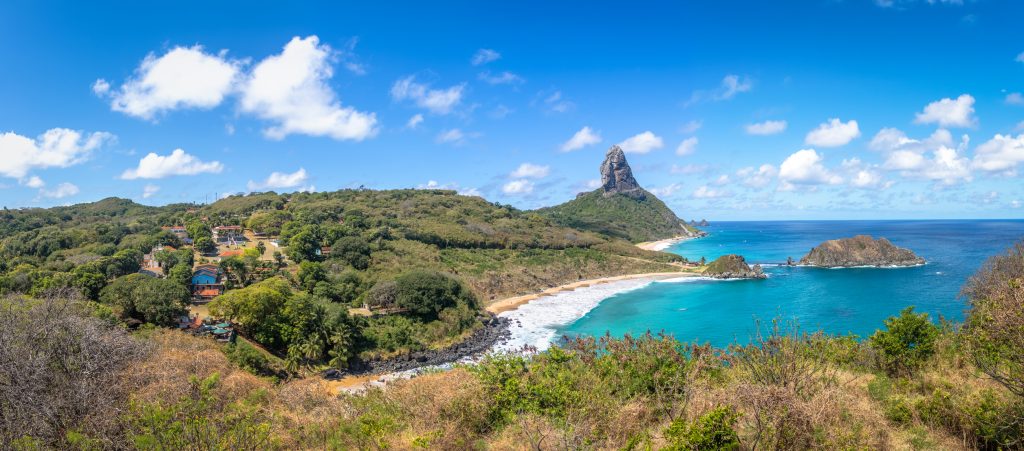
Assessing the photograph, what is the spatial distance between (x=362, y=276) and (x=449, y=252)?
65.1ft

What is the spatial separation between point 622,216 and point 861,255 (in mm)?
77698

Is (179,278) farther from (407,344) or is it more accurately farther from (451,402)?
(451,402)

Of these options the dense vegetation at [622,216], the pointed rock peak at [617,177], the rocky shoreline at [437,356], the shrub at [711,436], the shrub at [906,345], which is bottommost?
the rocky shoreline at [437,356]

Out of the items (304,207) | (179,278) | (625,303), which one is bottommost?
(625,303)

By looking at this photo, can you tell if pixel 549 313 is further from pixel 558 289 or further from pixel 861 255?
pixel 861 255

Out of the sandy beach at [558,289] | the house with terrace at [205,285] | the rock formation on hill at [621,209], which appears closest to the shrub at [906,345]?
the sandy beach at [558,289]

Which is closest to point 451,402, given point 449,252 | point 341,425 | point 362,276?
point 341,425

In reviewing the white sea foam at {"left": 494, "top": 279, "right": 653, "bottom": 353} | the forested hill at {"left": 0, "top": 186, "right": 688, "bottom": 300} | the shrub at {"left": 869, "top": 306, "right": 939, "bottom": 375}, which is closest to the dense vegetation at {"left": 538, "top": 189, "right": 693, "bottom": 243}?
the forested hill at {"left": 0, "top": 186, "right": 688, "bottom": 300}

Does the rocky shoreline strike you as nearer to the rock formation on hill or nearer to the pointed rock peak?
the rock formation on hill

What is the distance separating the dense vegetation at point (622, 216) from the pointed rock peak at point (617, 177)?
229 centimetres

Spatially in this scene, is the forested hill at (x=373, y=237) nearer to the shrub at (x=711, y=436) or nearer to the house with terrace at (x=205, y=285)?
the house with terrace at (x=205, y=285)

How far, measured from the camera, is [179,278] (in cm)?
3597

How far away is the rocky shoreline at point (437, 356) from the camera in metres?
30.9

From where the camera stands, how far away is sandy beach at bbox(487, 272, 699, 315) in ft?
164
